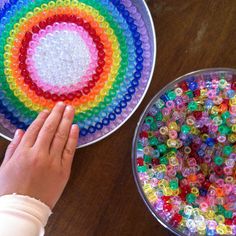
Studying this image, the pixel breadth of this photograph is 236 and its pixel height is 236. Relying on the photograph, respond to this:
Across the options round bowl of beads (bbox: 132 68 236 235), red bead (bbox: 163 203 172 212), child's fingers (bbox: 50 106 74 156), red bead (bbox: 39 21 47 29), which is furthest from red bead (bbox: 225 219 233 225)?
red bead (bbox: 39 21 47 29)

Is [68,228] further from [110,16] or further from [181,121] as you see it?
[110,16]

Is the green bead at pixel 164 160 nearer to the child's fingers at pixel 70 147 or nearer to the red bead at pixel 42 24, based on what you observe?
the child's fingers at pixel 70 147

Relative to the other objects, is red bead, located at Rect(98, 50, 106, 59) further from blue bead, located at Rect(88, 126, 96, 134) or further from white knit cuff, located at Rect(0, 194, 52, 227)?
white knit cuff, located at Rect(0, 194, 52, 227)

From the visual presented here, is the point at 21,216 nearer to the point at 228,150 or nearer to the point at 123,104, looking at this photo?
the point at 123,104

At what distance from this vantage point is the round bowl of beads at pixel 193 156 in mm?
767

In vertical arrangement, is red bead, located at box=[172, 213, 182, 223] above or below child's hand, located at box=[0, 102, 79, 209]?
below

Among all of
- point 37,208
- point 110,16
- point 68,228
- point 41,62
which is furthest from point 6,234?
point 110,16

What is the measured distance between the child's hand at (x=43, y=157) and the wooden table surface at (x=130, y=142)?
0.06m

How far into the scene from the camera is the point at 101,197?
77 cm

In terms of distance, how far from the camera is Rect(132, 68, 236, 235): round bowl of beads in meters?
0.77

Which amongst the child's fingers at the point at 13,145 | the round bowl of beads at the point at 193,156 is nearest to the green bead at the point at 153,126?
the round bowl of beads at the point at 193,156

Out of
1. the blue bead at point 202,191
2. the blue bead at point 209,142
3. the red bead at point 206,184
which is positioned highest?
the blue bead at point 209,142

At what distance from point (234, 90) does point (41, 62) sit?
331 millimetres

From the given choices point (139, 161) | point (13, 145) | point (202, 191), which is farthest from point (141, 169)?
point (13, 145)
